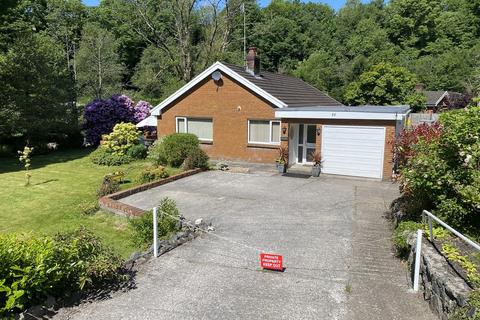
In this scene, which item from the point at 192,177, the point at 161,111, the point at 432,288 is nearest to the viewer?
the point at 432,288

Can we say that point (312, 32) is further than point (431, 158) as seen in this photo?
Yes

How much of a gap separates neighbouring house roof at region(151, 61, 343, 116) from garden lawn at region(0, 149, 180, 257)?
5080 mm

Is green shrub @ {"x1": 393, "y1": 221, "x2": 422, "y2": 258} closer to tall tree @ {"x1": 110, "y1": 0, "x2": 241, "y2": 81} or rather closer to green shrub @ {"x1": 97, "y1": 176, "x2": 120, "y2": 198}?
green shrub @ {"x1": 97, "y1": 176, "x2": 120, "y2": 198}

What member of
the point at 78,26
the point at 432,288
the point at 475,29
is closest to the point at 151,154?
the point at 432,288

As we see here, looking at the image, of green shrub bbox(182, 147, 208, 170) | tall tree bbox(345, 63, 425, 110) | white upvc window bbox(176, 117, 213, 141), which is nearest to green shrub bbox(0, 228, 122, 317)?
green shrub bbox(182, 147, 208, 170)

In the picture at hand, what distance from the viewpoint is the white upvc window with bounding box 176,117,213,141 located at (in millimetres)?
21312

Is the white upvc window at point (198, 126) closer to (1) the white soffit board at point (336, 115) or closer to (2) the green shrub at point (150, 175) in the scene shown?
(1) the white soffit board at point (336, 115)

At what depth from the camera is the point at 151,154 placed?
70.5ft

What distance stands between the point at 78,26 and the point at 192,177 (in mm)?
49755

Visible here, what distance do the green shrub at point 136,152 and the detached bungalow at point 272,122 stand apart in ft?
5.63

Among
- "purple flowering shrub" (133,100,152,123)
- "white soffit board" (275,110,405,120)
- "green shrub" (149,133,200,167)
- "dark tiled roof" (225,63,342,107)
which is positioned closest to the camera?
"white soffit board" (275,110,405,120)

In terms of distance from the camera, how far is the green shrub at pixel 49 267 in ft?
17.2

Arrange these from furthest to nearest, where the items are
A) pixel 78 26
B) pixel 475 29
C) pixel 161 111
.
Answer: pixel 475 29
pixel 78 26
pixel 161 111

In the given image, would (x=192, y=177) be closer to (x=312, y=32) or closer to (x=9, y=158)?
(x=9, y=158)
